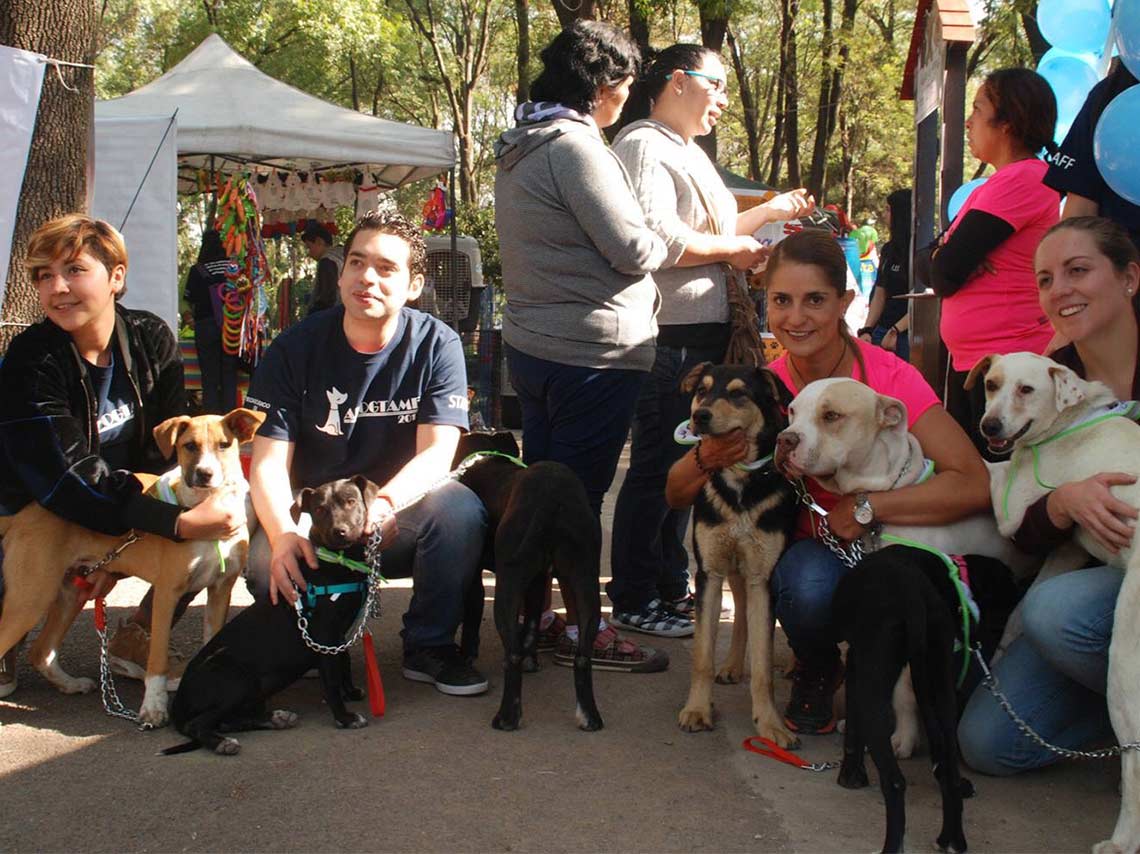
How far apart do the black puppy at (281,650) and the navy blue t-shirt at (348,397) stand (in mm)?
442

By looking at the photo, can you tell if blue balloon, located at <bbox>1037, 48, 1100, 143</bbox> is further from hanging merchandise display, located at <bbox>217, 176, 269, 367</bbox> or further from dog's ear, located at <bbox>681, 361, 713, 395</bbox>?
hanging merchandise display, located at <bbox>217, 176, 269, 367</bbox>

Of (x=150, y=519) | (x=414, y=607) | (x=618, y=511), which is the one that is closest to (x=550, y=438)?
(x=618, y=511)

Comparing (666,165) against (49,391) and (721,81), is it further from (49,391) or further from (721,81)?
(49,391)

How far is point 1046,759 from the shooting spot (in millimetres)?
3082

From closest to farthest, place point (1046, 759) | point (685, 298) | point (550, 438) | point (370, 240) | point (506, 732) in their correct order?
1. point (1046, 759)
2. point (506, 732)
3. point (370, 240)
4. point (550, 438)
5. point (685, 298)

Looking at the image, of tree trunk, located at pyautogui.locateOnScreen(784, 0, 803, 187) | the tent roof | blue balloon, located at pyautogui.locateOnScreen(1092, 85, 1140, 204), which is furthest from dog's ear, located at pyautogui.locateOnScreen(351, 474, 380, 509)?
tree trunk, located at pyautogui.locateOnScreen(784, 0, 803, 187)

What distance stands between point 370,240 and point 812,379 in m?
1.64

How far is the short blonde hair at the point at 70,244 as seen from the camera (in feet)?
12.1

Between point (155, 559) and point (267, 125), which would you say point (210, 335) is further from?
point (155, 559)

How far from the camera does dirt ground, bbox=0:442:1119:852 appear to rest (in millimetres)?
2723

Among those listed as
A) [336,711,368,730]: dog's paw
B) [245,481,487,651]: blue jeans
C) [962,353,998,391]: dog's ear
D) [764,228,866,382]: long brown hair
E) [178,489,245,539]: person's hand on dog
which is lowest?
[336,711,368,730]: dog's paw

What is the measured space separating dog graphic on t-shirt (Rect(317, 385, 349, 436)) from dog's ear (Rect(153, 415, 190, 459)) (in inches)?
19.3

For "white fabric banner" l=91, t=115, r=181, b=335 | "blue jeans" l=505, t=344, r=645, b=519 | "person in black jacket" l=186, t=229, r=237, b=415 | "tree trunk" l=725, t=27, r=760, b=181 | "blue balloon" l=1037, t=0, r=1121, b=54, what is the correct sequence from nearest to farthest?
"blue jeans" l=505, t=344, r=645, b=519 → "blue balloon" l=1037, t=0, r=1121, b=54 → "white fabric banner" l=91, t=115, r=181, b=335 → "person in black jacket" l=186, t=229, r=237, b=415 → "tree trunk" l=725, t=27, r=760, b=181

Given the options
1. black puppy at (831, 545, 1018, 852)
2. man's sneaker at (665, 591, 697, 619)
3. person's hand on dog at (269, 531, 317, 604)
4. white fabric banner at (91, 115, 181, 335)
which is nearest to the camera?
black puppy at (831, 545, 1018, 852)
